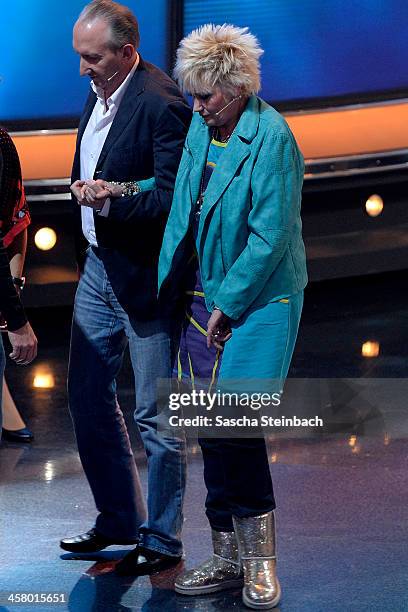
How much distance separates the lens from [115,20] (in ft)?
10.4

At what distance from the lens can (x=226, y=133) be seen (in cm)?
308

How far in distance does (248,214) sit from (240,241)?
7cm

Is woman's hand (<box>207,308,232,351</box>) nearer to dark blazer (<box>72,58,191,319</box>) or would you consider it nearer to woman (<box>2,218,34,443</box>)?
dark blazer (<box>72,58,191,319</box>)

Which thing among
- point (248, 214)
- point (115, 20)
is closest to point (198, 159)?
point (248, 214)

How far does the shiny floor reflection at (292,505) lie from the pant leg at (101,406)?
142 millimetres

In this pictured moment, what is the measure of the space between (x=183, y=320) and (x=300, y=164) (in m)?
0.52

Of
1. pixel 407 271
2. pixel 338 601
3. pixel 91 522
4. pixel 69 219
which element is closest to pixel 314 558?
pixel 338 601

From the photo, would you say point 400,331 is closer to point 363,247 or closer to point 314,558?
point 363,247

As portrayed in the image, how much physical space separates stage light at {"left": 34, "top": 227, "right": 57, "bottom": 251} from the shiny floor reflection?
1.38 ft

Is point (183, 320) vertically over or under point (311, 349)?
over

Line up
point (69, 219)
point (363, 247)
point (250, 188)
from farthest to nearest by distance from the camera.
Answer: point (363, 247) → point (69, 219) → point (250, 188)

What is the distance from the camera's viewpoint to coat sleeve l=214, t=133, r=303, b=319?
9.74 feet

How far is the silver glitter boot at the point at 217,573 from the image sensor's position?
127 inches

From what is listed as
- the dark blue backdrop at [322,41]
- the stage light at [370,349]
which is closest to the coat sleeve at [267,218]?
the stage light at [370,349]
